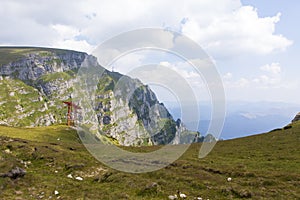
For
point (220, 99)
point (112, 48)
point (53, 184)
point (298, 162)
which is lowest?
point (53, 184)

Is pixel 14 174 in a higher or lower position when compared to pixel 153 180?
higher

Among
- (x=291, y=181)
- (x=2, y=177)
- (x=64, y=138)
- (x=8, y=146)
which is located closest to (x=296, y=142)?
(x=291, y=181)

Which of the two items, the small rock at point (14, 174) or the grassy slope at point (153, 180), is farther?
the small rock at point (14, 174)

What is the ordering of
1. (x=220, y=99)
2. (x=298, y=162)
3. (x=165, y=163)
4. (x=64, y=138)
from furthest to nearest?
(x=64, y=138) → (x=165, y=163) → (x=298, y=162) → (x=220, y=99)

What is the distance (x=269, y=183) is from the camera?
2934cm

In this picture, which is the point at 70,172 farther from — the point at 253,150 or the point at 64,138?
the point at 64,138

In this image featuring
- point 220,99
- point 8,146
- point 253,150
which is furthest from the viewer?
point 253,150

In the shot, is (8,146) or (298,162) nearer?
(298,162)

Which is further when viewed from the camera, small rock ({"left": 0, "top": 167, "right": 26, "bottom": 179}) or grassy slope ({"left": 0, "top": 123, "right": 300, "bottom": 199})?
small rock ({"left": 0, "top": 167, "right": 26, "bottom": 179})

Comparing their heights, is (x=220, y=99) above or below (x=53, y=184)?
above

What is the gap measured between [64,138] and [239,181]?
69448 millimetres

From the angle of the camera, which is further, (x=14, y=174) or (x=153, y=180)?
(x=153, y=180)

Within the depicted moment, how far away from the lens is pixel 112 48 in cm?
2989

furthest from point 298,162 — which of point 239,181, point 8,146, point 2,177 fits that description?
point 8,146
